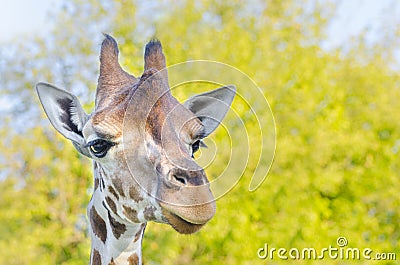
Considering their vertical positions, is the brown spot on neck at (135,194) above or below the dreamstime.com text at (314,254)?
below

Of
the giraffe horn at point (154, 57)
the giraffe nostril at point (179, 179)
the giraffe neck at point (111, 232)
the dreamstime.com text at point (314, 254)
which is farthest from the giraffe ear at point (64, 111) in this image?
the dreamstime.com text at point (314, 254)

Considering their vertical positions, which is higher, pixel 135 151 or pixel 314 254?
pixel 314 254

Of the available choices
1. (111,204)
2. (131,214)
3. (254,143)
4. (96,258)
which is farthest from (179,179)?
(254,143)

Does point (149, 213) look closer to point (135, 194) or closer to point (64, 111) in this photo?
point (135, 194)

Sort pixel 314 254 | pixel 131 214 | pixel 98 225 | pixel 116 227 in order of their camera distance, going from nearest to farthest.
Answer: pixel 131 214 → pixel 116 227 → pixel 98 225 → pixel 314 254

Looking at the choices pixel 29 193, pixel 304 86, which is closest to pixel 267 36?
pixel 304 86

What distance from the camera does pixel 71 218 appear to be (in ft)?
41.7

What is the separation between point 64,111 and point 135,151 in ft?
1.88

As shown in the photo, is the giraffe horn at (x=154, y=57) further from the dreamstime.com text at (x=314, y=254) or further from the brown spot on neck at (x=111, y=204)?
the dreamstime.com text at (x=314, y=254)

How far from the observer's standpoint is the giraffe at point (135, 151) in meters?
2.81

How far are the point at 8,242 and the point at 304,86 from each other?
7.97m

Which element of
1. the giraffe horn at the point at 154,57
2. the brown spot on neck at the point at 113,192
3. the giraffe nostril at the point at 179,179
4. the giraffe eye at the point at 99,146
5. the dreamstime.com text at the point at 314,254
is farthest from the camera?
the dreamstime.com text at the point at 314,254

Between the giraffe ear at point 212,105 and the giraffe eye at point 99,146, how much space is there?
684mm

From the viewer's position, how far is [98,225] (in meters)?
3.42
